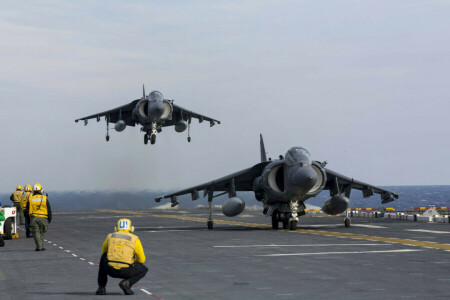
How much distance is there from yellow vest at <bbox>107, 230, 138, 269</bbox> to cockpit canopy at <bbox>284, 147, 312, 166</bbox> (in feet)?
77.2

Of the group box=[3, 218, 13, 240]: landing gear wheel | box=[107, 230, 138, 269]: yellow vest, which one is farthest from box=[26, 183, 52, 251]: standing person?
box=[107, 230, 138, 269]: yellow vest

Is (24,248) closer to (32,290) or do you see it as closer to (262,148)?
(32,290)

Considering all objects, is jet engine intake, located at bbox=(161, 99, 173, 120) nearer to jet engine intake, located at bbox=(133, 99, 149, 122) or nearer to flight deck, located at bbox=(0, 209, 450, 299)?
jet engine intake, located at bbox=(133, 99, 149, 122)

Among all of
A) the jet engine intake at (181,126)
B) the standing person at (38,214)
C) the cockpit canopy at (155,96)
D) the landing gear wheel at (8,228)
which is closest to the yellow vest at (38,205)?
the standing person at (38,214)

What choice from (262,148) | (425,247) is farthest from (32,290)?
(262,148)

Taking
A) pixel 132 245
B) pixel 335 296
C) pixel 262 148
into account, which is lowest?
pixel 335 296

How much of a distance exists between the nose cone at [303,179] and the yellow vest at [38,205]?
14.5 metres

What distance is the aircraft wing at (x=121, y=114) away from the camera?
186 ft

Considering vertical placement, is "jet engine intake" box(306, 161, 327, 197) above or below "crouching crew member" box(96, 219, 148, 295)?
above

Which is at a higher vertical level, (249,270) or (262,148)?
(262,148)

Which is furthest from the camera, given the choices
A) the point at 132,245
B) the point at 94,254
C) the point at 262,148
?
the point at 262,148

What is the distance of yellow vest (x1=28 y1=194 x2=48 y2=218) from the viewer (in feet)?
80.6

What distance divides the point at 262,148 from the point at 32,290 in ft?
104

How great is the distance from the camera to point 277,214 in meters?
38.4
